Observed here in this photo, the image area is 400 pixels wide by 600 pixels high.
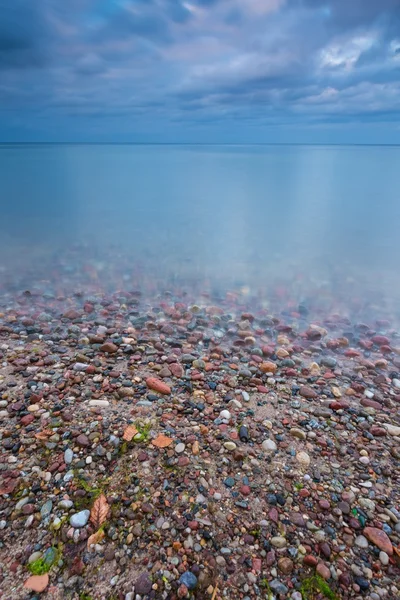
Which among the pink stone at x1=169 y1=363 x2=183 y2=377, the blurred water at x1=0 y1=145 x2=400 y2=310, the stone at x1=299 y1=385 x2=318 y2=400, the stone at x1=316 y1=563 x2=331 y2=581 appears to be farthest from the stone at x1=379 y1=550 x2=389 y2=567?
the blurred water at x1=0 y1=145 x2=400 y2=310

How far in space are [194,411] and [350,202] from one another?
23.7 metres

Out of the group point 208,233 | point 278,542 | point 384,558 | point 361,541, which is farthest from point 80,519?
point 208,233

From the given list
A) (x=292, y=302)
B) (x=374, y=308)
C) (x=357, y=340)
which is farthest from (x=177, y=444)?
(x=374, y=308)

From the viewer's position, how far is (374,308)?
24.2 ft

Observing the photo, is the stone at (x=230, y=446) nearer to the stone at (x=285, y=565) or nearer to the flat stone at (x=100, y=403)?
the stone at (x=285, y=565)

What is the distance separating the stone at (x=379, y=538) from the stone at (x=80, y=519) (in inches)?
71.6

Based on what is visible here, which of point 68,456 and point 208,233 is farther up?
point 68,456

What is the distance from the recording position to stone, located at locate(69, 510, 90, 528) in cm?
242

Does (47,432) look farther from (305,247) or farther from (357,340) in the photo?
(305,247)

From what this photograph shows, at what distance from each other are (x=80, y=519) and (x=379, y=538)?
1.93 m

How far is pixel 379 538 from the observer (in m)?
2.41

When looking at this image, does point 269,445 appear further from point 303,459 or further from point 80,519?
point 80,519

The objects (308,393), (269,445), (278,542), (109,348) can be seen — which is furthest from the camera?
(109,348)

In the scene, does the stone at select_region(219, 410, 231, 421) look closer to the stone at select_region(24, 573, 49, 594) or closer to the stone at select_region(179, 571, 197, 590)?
the stone at select_region(179, 571, 197, 590)
